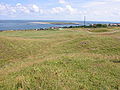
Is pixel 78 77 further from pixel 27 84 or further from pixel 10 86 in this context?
pixel 10 86

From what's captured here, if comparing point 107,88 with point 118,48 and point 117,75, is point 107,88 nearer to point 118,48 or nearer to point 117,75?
point 117,75

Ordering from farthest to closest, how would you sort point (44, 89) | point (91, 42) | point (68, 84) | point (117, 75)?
point (91, 42), point (117, 75), point (68, 84), point (44, 89)

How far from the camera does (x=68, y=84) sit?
6.80 m

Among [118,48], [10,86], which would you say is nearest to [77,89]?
[10,86]

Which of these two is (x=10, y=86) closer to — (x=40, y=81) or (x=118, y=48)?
(x=40, y=81)

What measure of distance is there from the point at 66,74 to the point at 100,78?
71.8 inches

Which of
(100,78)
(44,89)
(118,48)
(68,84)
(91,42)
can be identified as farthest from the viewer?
(91,42)

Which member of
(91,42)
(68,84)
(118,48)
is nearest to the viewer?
(68,84)

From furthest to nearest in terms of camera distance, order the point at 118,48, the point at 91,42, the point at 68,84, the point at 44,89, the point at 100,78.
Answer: the point at 91,42, the point at 118,48, the point at 100,78, the point at 68,84, the point at 44,89

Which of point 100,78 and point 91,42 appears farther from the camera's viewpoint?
point 91,42

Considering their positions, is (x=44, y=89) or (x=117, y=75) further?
(x=117, y=75)

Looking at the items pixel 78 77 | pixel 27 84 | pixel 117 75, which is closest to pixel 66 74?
pixel 78 77

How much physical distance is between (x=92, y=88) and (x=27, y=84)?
2.94m

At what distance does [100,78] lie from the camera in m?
7.75
